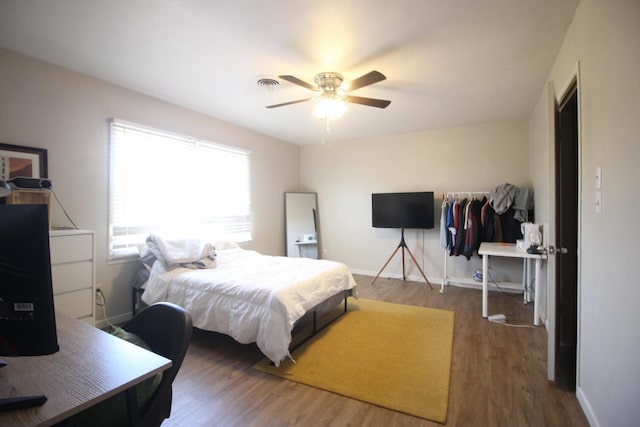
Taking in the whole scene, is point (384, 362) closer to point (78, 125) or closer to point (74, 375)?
point (74, 375)

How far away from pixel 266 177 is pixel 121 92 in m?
2.48

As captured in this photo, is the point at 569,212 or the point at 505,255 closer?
the point at 569,212

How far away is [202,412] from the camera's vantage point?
6.27 ft

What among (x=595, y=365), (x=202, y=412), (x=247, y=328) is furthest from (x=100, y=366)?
(x=595, y=365)

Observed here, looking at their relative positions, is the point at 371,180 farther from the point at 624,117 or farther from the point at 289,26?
the point at 624,117

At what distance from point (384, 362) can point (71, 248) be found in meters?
2.69

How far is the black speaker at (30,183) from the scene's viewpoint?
7.49 feet

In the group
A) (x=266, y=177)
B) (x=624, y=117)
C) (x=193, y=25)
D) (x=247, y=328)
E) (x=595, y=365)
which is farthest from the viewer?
(x=266, y=177)

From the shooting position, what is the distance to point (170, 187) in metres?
3.74

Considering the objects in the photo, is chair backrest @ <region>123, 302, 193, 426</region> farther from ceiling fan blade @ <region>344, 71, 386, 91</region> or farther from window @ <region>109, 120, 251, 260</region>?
window @ <region>109, 120, 251, 260</region>

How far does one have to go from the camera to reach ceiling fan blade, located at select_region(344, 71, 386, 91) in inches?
88.8

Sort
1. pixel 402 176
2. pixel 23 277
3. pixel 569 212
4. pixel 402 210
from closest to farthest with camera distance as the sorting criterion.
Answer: pixel 23 277
pixel 569 212
pixel 402 210
pixel 402 176

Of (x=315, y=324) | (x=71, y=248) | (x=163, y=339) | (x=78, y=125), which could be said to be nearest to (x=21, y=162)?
(x=78, y=125)

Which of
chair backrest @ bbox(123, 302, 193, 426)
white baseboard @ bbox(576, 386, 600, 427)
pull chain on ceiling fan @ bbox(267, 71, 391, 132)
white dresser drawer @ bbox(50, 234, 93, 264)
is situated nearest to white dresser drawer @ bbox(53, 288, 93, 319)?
white dresser drawer @ bbox(50, 234, 93, 264)
